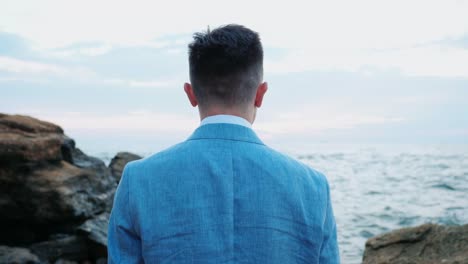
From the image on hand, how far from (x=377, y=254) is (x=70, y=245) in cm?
415

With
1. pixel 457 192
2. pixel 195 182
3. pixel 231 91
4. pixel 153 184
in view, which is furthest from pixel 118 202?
pixel 457 192

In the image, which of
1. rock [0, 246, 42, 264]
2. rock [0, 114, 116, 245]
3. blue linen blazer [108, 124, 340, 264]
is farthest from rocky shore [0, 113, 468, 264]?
blue linen blazer [108, 124, 340, 264]

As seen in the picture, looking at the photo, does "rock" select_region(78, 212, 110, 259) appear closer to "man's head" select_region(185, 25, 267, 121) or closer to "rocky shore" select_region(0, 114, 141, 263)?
"rocky shore" select_region(0, 114, 141, 263)

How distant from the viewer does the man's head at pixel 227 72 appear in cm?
201

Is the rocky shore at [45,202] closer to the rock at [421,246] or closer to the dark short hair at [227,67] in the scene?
the rock at [421,246]

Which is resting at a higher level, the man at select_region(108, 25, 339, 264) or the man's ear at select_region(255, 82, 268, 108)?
the man's ear at select_region(255, 82, 268, 108)

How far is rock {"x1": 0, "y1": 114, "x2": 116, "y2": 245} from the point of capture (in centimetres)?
759

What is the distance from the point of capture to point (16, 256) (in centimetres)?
658

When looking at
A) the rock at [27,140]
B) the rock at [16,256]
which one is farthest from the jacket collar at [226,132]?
the rock at [27,140]

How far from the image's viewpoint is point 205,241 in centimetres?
186

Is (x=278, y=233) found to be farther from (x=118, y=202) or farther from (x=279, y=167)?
(x=118, y=202)

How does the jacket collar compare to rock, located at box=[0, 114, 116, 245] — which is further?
rock, located at box=[0, 114, 116, 245]

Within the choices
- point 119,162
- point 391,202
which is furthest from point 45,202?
point 391,202

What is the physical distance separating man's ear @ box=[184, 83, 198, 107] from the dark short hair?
0.03 meters
